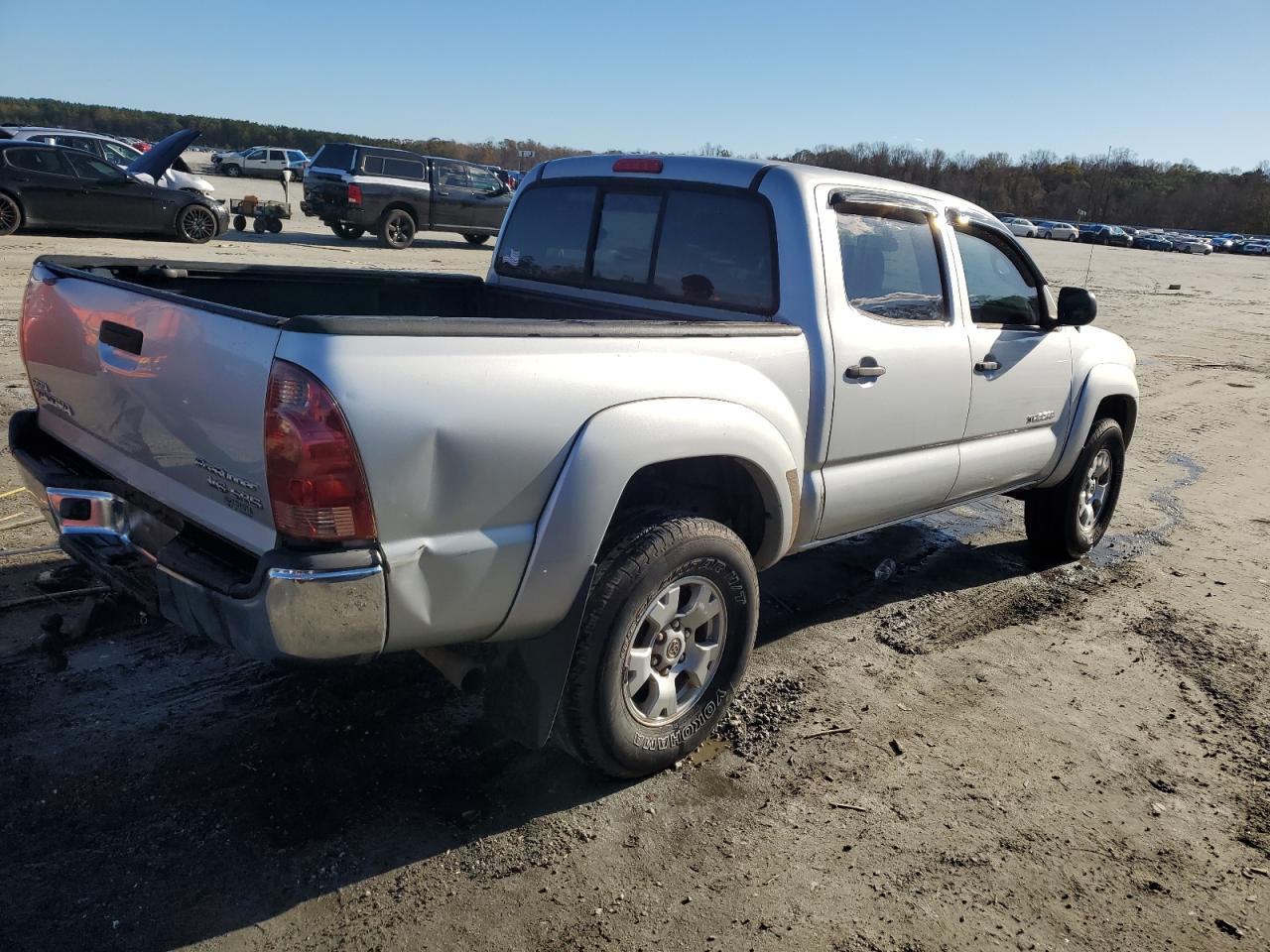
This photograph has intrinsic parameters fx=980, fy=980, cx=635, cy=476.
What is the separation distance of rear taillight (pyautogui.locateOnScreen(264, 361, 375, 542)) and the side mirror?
3648 millimetres

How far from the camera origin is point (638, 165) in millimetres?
4113

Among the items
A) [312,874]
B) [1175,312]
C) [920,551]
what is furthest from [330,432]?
[1175,312]

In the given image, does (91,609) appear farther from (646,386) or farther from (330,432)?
(646,386)

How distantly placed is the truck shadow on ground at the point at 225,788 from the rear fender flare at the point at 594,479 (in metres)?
0.66

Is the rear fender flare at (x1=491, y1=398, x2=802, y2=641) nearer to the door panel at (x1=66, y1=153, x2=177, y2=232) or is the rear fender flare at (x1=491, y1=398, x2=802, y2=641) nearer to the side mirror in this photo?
the side mirror

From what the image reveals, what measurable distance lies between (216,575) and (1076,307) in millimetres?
4016

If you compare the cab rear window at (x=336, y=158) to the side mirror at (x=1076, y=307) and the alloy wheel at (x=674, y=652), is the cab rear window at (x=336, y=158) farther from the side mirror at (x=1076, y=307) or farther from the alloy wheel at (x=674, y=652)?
the alloy wheel at (x=674, y=652)

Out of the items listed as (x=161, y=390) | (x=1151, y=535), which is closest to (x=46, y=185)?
(x=161, y=390)

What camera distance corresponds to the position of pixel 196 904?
99.5 inches

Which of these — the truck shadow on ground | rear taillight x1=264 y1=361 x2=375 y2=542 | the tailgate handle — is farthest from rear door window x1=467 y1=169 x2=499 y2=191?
rear taillight x1=264 y1=361 x2=375 y2=542

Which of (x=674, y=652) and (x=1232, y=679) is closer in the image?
(x=674, y=652)

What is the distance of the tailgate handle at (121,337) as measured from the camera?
109 inches

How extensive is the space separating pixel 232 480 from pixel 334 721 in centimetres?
120

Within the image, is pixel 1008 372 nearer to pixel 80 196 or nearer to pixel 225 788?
pixel 225 788
